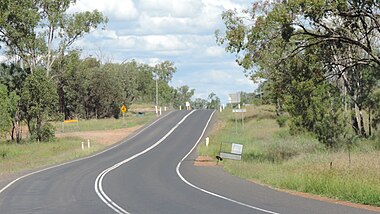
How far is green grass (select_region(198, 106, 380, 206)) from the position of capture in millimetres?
18031

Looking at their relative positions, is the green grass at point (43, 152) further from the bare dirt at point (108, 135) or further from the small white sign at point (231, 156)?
the small white sign at point (231, 156)

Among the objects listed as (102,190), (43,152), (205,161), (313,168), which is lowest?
(43,152)

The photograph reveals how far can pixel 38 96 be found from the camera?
6038cm

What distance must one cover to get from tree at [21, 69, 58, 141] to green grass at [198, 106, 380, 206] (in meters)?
21.0

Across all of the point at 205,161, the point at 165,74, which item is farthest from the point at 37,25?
the point at 165,74

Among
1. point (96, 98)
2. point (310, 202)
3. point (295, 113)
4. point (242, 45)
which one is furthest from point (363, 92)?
point (96, 98)

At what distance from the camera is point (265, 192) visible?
20266mm

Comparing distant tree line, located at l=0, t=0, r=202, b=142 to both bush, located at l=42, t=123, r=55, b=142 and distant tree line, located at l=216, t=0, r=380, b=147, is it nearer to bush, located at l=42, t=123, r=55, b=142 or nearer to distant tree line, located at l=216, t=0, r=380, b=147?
bush, located at l=42, t=123, r=55, b=142

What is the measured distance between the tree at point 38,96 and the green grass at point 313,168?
2104cm

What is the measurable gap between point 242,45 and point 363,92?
22571mm

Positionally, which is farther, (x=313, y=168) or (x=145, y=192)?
(x=313, y=168)

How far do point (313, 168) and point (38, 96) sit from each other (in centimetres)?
4143

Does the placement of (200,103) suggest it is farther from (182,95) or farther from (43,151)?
(43,151)

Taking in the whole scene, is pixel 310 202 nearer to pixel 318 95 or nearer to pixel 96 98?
pixel 318 95
